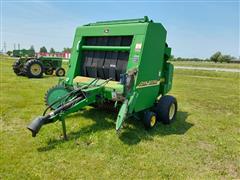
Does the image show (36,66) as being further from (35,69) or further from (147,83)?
(147,83)

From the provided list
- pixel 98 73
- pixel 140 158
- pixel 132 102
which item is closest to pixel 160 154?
pixel 140 158

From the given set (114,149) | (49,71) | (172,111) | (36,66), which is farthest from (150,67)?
(49,71)

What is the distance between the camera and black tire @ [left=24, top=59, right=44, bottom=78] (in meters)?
13.7

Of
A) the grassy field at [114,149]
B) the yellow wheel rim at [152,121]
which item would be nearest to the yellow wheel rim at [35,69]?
the grassy field at [114,149]

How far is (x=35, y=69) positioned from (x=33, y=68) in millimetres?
121

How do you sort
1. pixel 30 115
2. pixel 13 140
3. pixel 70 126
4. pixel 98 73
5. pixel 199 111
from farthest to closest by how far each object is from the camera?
1. pixel 199 111
2. pixel 30 115
3. pixel 98 73
4. pixel 70 126
5. pixel 13 140

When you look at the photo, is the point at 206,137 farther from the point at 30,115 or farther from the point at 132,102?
the point at 30,115

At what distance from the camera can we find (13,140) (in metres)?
4.44

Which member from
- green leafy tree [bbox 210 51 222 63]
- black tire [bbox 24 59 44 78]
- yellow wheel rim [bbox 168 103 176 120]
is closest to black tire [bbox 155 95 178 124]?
yellow wheel rim [bbox 168 103 176 120]

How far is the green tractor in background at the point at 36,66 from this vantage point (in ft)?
45.2

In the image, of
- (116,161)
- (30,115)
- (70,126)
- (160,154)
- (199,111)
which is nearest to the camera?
(116,161)

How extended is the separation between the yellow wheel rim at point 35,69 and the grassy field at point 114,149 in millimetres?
7911

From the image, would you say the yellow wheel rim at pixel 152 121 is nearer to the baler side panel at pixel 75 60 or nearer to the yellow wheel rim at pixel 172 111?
the yellow wheel rim at pixel 172 111

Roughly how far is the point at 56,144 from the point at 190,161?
2.24 m
